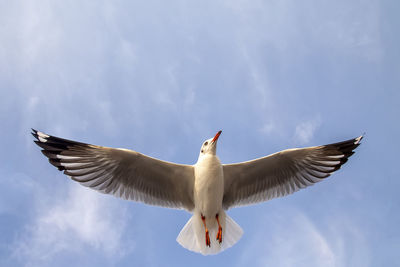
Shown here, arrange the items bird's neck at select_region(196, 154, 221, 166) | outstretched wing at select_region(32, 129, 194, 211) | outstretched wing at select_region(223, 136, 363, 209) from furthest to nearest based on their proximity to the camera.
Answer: outstretched wing at select_region(223, 136, 363, 209) → bird's neck at select_region(196, 154, 221, 166) → outstretched wing at select_region(32, 129, 194, 211)

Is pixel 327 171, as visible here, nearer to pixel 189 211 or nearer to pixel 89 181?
pixel 189 211

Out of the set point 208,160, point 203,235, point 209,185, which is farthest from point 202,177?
Answer: point 203,235

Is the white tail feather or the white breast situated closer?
the white breast

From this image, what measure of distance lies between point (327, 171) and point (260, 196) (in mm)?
1065

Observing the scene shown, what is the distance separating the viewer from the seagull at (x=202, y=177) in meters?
5.57

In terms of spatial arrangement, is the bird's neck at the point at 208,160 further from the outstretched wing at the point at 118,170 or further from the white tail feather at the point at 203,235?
the white tail feather at the point at 203,235

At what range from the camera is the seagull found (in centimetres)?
557

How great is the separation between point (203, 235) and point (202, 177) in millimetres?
878

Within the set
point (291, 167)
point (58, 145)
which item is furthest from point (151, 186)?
point (291, 167)

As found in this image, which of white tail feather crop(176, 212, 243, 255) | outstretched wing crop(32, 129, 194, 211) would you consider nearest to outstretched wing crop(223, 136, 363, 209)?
white tail feather crop(176, 212, 243, 255)

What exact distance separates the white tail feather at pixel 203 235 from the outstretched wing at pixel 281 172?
0.35 m

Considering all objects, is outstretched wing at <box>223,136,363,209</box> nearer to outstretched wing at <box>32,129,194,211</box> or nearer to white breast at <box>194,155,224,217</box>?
white breast at <box>194,155,224,217</box>

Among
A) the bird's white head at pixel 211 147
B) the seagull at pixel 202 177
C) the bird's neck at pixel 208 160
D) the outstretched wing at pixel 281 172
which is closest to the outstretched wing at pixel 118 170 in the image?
the seagull at pixel 202 177

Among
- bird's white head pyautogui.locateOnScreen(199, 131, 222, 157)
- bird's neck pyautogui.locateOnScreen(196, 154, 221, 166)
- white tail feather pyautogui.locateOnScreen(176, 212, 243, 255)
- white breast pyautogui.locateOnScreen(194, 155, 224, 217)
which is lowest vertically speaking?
white tail feather pyautogui.locateOnScreen(176, 212, 243, 255)
